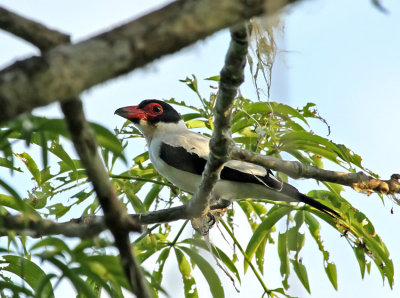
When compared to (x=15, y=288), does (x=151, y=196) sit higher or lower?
higher

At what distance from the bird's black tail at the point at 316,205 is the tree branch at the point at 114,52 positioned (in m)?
2.96

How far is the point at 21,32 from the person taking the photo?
139 centimetres

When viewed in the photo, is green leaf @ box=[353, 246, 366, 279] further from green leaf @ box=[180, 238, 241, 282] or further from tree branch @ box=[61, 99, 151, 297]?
tree branch @ box=[61, 99, 151, 297]

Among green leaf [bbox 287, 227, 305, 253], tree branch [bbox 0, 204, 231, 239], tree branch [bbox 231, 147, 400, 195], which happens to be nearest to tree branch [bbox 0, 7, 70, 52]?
tree branch [bbox 0, 204, 231, 239]

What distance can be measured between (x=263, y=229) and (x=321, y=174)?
3.75 feet

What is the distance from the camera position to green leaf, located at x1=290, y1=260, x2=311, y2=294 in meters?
4.25

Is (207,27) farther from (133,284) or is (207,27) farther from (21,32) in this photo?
(133,284)

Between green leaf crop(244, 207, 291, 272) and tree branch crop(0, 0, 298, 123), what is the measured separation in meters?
2.92

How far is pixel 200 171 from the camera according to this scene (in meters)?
4.83

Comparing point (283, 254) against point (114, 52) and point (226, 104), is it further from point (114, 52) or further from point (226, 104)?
Result: point (114, 52)

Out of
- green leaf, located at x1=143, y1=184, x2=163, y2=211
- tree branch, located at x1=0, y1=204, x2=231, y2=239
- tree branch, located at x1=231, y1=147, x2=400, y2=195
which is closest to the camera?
tree branch, located at x1=0, y1=204, x2=231, y2=239

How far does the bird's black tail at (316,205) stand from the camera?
13.7 feet

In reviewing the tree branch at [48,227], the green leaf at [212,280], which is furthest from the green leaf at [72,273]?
the green leaf at [212,280]

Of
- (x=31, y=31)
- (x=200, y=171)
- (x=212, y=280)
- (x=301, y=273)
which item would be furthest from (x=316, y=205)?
(x=31, y=31)
